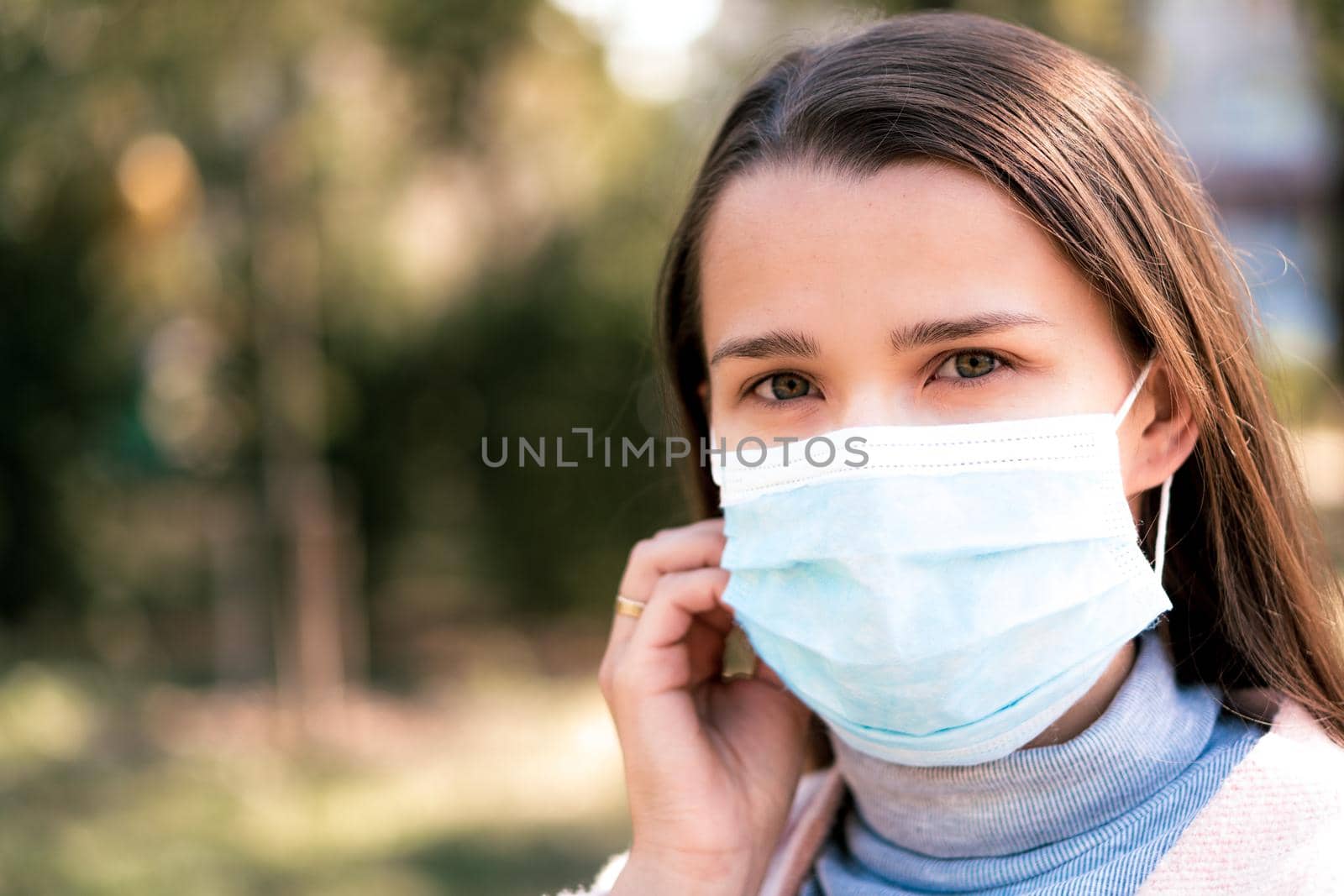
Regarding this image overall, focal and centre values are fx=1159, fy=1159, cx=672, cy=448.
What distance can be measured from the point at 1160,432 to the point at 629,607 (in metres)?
0.87

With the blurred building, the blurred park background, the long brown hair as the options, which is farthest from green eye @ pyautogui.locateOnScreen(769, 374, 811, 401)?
the blurred park background

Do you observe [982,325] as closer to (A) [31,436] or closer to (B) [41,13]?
(B) [41,13]

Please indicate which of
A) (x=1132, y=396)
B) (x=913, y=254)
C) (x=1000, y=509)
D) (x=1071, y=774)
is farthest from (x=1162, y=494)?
(x=913, y=254)

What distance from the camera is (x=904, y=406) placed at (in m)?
1.56

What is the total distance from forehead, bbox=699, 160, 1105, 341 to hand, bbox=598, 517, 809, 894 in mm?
516

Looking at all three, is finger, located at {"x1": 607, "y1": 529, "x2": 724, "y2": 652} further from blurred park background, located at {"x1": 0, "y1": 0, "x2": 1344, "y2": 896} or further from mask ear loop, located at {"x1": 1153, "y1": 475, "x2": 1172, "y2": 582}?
blurred park background, located at {"x1": 0, "y1": 0, "x2": 1344, "y2": 896}

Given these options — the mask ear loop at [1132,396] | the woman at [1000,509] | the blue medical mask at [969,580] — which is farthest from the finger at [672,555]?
the mask ear loop at [1132,396]

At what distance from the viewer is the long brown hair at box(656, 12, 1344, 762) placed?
1.55 meters

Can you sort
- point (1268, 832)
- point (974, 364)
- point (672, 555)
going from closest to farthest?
1. point (1268, 832)
2. point (974, 364)
3. point (672, 555)

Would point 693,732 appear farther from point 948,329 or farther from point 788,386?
point 948,329

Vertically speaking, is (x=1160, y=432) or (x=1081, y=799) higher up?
(x=1160, y=432)

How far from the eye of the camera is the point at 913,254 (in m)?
1.50

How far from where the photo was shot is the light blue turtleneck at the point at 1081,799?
149 centimetres

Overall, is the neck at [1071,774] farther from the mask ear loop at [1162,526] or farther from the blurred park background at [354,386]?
the blurred park background at [354,386]
